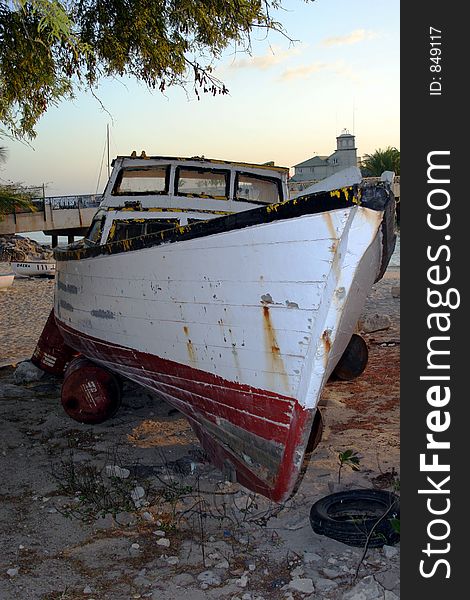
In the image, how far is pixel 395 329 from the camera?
487 inches

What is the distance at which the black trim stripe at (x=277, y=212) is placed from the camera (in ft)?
13.1

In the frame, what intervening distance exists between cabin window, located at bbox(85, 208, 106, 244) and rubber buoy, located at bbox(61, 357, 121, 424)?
1753 mm

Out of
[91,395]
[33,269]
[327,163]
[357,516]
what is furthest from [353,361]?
[327,163]

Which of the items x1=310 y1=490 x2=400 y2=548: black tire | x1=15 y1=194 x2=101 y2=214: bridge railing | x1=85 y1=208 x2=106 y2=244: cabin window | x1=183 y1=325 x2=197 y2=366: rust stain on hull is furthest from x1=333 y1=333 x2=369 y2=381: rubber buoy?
x1=15 y1=194 x2=101 y2=214: bridge railing

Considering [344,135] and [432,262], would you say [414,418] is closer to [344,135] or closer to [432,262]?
[432,262]

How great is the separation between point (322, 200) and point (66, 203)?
99.9 feet

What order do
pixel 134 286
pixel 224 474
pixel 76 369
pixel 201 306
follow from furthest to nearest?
pixel 76 369
pixel 134 286
pixel 224 474
pixel 201 306

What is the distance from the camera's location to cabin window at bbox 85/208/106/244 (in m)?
8.23

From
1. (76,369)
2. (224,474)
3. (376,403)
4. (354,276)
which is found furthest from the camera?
(376,403)

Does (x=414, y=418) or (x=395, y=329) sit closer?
(x=414, y=418)

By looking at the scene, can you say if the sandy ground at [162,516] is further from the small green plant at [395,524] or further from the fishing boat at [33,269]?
the fishing boat at [33,269]

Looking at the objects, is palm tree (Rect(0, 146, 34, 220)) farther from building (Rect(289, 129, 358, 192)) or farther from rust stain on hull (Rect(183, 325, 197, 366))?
building (Rect(289, 129, 358, 192))

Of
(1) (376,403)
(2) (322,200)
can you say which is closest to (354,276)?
(2) (322,200)

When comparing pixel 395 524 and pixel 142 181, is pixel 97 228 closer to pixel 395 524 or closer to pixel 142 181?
pixel 142 181
